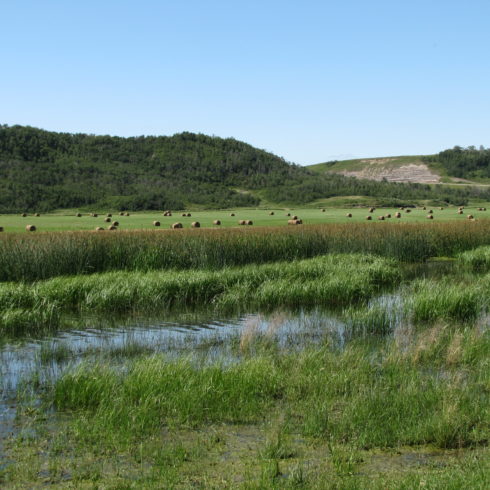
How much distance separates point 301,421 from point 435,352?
158 inches

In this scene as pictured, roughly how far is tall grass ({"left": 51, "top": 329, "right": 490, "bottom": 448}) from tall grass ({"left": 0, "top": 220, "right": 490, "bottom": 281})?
1128cm

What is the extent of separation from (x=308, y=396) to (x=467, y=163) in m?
178

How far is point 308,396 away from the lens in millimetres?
8664

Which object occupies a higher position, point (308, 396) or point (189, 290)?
point (189, 290)

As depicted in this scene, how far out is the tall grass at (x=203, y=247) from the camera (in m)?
20.5

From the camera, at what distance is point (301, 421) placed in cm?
787

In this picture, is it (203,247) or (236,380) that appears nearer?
(236,380)

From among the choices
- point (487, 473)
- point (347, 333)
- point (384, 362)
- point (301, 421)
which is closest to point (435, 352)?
point (384, 362)

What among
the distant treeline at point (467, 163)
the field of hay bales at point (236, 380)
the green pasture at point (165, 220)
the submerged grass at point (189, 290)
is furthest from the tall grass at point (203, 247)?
the distant treeline at point (467, 163)

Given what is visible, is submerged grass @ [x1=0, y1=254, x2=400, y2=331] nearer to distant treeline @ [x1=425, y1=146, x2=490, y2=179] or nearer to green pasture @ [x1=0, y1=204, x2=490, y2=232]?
green pasture @ [x1=0, y1=204, x2=490, y2=232]

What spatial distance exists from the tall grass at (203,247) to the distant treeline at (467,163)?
480 ft

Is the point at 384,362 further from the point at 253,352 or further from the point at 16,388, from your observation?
the point at 16,388

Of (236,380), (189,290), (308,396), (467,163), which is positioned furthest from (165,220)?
(467,163)

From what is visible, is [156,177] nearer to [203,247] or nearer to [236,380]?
[203,247]
